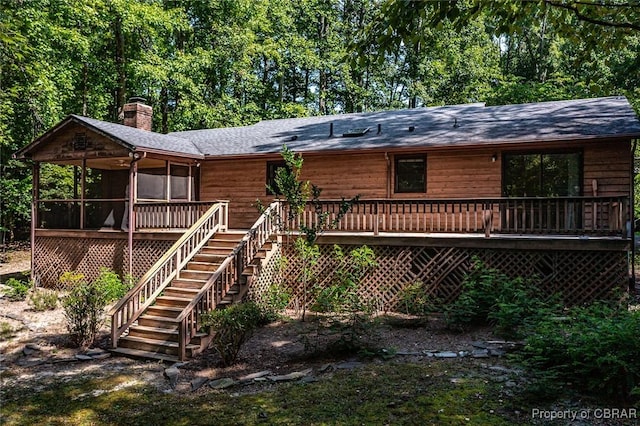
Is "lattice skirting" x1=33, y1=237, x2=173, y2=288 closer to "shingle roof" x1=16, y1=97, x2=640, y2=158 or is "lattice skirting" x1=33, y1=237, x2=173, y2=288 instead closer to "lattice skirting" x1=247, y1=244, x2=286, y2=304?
"shingle roof" x1=16, y1=97, x2=640, y2=158

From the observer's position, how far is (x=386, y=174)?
1425 centimetres

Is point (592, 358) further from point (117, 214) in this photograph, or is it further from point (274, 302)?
point (117, 214)

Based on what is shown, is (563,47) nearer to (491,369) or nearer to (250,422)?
(491,369)

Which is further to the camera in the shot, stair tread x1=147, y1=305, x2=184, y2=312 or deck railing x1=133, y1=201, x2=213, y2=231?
deck railing x1=133, y1=201, x2=213, y2=231

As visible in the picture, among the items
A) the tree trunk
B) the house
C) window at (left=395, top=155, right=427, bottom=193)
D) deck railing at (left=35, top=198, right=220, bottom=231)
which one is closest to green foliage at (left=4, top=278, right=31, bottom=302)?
the house

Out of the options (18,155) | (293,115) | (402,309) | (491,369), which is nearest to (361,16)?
(293,115)

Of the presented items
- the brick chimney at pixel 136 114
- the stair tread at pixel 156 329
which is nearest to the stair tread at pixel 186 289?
the stair tread at pixel 156 329

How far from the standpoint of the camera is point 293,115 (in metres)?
31.8

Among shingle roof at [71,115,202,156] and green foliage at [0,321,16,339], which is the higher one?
shingle roof at [71,115,202,156]

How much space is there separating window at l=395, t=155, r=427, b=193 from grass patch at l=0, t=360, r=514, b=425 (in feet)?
24.7

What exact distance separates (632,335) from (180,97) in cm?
2711

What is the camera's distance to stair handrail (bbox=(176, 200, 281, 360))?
856cm

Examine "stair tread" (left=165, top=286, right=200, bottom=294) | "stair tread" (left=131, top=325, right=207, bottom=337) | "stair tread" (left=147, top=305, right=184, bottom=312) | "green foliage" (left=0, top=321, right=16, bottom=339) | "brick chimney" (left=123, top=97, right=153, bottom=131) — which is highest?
"brick chimney" (left=123, top=97, right=153, bottom=131)

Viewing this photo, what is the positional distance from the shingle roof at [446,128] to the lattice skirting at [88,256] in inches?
153
